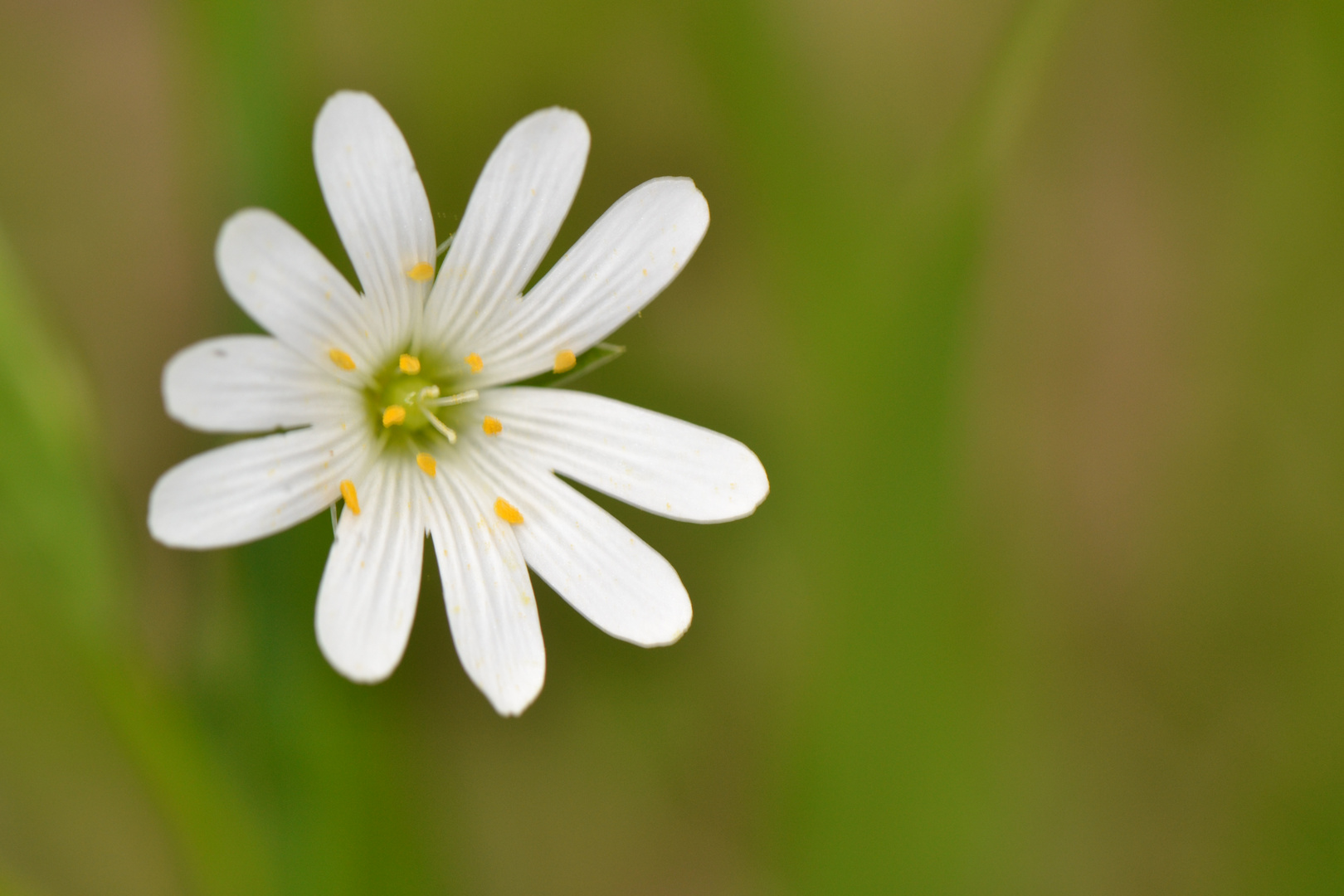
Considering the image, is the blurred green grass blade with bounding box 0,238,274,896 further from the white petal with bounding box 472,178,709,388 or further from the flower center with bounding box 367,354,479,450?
the white petal with bounding box 472,178,709,388

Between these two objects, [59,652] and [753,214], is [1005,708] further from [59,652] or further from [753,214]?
[59,652]

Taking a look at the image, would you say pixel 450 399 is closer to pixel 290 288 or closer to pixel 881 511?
pixel 290 288

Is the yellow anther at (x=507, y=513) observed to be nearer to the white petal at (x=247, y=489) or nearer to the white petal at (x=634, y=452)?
the white petal at (x=634, y=452)

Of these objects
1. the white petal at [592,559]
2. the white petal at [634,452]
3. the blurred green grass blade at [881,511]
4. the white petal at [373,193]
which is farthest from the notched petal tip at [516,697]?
the blurred green grass blade at [881,511]

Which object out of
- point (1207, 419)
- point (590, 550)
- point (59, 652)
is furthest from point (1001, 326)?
point (59, 652)

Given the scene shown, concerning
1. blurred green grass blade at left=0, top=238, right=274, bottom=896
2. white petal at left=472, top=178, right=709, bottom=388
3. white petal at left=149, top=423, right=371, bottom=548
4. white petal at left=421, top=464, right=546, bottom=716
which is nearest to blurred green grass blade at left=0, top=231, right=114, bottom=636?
blurred green grass blade at left=0, top=238, right=274, bottom=896

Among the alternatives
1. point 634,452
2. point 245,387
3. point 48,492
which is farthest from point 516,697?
point 48,492

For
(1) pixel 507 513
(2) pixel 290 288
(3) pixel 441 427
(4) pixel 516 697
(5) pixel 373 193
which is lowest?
(4) pixel 516 697

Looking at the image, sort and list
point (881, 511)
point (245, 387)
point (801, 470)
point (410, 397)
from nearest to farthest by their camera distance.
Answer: point (245, 387) → point (410, 397) → point (881, 511) → point (801, 470)
